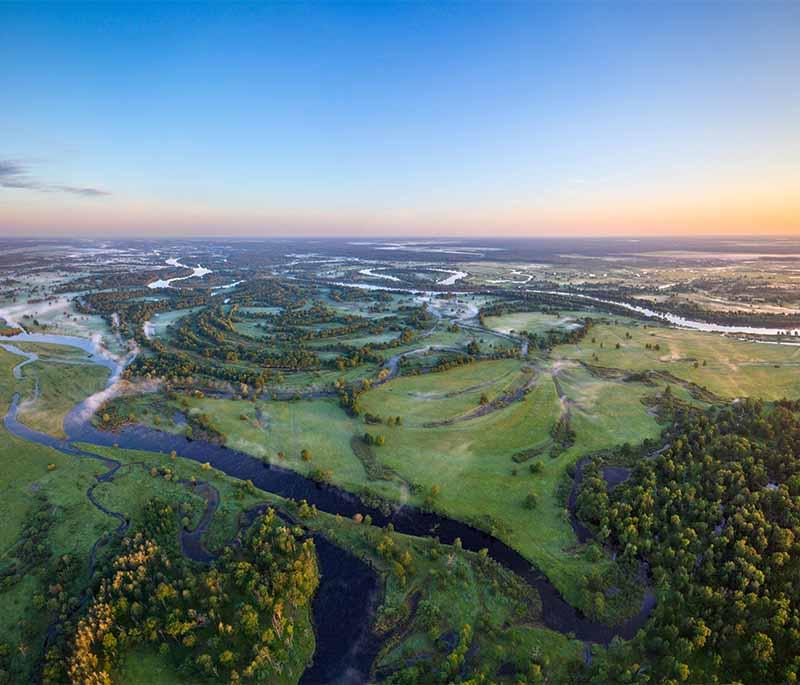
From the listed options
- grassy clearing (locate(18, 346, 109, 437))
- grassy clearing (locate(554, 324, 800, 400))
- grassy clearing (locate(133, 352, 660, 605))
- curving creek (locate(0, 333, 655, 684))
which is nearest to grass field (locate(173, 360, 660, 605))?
grassy clearing (locate(133, 352, 660, 605))

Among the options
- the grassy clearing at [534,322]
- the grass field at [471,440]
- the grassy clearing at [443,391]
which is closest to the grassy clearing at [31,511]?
the grass field at [471,440]

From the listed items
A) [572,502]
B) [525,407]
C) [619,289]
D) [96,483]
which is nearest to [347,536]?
[572,502]

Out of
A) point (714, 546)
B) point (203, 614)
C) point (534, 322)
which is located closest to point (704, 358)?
point (534, 322)

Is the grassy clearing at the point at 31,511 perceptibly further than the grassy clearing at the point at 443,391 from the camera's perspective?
No

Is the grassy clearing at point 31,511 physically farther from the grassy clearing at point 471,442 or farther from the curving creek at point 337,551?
the grassy clearing at point 471,442

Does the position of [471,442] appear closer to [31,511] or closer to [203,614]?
[203,614]
